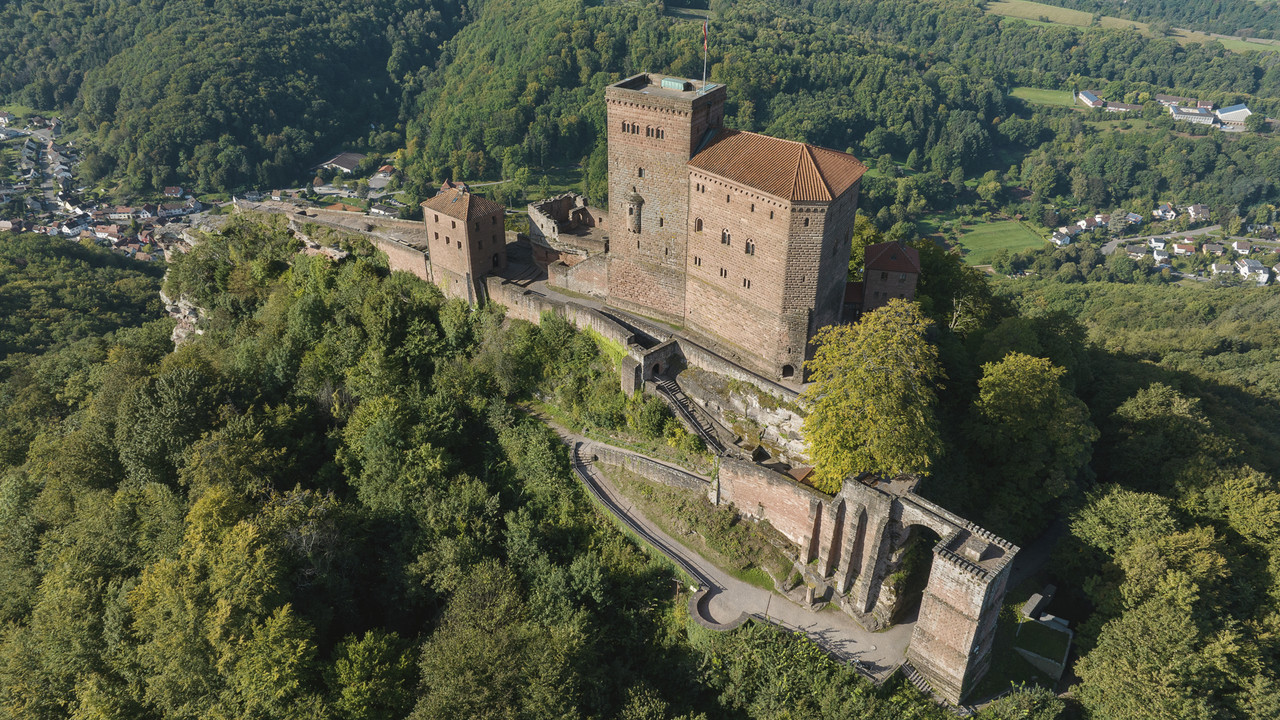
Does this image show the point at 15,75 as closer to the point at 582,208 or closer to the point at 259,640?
the point at 582,208

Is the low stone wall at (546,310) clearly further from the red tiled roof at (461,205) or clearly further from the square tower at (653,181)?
the red tiled roof at (461,205)

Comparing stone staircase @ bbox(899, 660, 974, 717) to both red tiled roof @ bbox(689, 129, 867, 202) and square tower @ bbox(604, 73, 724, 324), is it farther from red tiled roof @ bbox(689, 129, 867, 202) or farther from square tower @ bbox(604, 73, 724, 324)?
square tower @ bbox(604, 73, 724, 324)

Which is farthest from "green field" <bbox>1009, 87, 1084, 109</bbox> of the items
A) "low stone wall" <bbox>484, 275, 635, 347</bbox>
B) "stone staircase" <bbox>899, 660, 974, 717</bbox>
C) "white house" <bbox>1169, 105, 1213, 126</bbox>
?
"stone staircase" <bbox>899, 660, 974, 717</bbox>

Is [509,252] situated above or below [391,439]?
above

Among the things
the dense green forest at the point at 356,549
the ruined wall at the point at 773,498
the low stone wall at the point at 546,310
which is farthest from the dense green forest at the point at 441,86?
the ruined wall at the point at 773,498

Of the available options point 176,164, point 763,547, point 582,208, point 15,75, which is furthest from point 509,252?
point 15,75

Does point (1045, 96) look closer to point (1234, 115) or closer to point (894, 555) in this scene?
point (1234, 115)
